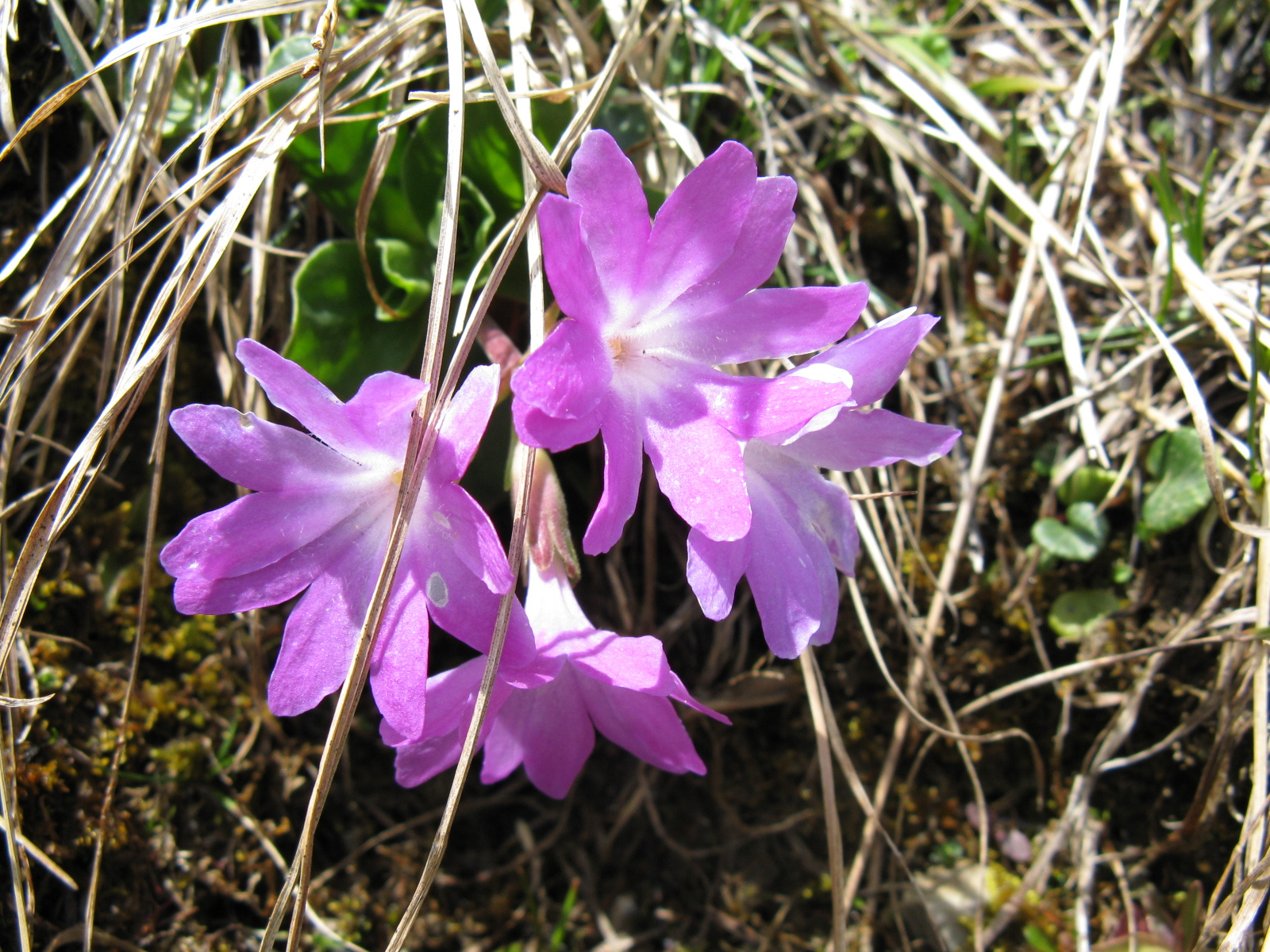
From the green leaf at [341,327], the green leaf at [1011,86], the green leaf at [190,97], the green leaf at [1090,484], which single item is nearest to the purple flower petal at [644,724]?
the green leaf at [341,327]

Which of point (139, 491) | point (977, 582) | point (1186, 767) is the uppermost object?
point (139, 491)

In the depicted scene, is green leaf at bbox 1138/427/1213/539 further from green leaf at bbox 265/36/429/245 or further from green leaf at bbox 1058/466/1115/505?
green leaf at bbox 265/36/429/245

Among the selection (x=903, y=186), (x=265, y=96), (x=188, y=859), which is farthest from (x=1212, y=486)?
(x=188, y=859)

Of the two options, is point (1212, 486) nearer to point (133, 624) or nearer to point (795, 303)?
point (795, 303)

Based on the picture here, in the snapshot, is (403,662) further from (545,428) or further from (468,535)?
(545,428)

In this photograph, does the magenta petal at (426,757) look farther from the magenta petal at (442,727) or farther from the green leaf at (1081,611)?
the green leaf at (1081,611)

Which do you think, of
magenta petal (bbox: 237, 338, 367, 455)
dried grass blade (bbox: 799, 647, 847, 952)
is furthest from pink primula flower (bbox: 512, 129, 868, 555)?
dried grass blade (bbox: 799, 647, 847, 952)
